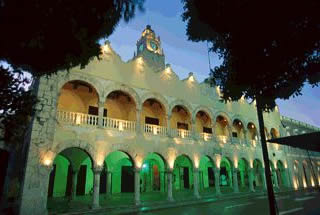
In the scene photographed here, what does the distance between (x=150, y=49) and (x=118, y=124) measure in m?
19.8

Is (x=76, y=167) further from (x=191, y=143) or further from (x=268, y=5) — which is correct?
(x=268, y=5)

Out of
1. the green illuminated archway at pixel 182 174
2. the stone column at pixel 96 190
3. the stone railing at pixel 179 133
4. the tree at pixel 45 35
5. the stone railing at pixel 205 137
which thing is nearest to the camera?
the tree at pixel 45 35

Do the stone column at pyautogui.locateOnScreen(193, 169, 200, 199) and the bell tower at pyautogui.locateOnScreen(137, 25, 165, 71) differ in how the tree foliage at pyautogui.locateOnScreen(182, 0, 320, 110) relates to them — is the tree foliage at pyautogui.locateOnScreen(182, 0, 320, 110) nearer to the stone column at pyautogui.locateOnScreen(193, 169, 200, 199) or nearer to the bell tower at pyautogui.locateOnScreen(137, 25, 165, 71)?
the stone column at pyautogui.locateOnScreen(193, 169, 200, 199)

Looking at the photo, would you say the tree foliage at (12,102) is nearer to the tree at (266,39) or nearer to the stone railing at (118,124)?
the tree at (266,39)

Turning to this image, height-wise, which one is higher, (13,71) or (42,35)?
(42,35)

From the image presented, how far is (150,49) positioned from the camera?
30000mm

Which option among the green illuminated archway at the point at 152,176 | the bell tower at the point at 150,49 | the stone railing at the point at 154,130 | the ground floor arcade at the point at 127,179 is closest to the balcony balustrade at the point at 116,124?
the stone railing at the point at 154,130

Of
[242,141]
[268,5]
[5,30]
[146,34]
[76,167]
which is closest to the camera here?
[5,30]

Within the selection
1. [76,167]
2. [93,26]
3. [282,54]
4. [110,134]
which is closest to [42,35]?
[93,26]

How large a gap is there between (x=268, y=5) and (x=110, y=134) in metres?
10.0

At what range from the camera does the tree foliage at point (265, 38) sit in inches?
203

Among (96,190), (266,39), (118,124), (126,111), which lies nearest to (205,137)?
(126,111)

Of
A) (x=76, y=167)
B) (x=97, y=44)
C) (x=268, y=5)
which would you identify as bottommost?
(x=76, y=167)

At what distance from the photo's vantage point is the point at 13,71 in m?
5.27
